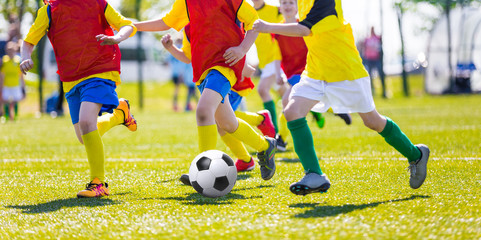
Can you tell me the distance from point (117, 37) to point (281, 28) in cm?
124

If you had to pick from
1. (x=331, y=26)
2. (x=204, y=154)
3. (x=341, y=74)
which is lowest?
(x=204, y=154)

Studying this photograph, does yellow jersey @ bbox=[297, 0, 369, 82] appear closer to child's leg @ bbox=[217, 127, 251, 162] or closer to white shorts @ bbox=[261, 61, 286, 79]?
child's leg @ bbox=[217, 127, 251, 162]

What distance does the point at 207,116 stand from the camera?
4.41 metres

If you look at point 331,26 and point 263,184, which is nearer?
point 331,26

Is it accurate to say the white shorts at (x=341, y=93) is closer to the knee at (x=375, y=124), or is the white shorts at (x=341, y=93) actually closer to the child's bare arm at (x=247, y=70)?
the knee at (x=375, y=124)

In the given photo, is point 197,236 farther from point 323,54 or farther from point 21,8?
point 21,8

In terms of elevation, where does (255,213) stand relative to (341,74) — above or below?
below

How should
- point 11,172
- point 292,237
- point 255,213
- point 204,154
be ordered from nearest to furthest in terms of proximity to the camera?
Result: point 292,237 < point 255,213 < point 204,154 < point 11,172

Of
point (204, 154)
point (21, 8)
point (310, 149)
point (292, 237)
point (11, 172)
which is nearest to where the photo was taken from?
point (292, 237)

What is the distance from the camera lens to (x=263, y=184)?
4.77 metres

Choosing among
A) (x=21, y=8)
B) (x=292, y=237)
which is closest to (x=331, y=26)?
(x=292, y=237)

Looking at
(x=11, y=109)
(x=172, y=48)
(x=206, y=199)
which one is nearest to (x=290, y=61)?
(x=172, y=48)

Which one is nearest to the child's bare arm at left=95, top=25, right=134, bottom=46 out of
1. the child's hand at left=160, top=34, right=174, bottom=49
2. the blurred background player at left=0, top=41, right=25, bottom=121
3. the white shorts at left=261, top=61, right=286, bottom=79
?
the child's hand at left=160, top=34, right=174, bottom=49

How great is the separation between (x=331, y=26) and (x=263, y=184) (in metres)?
1.38
